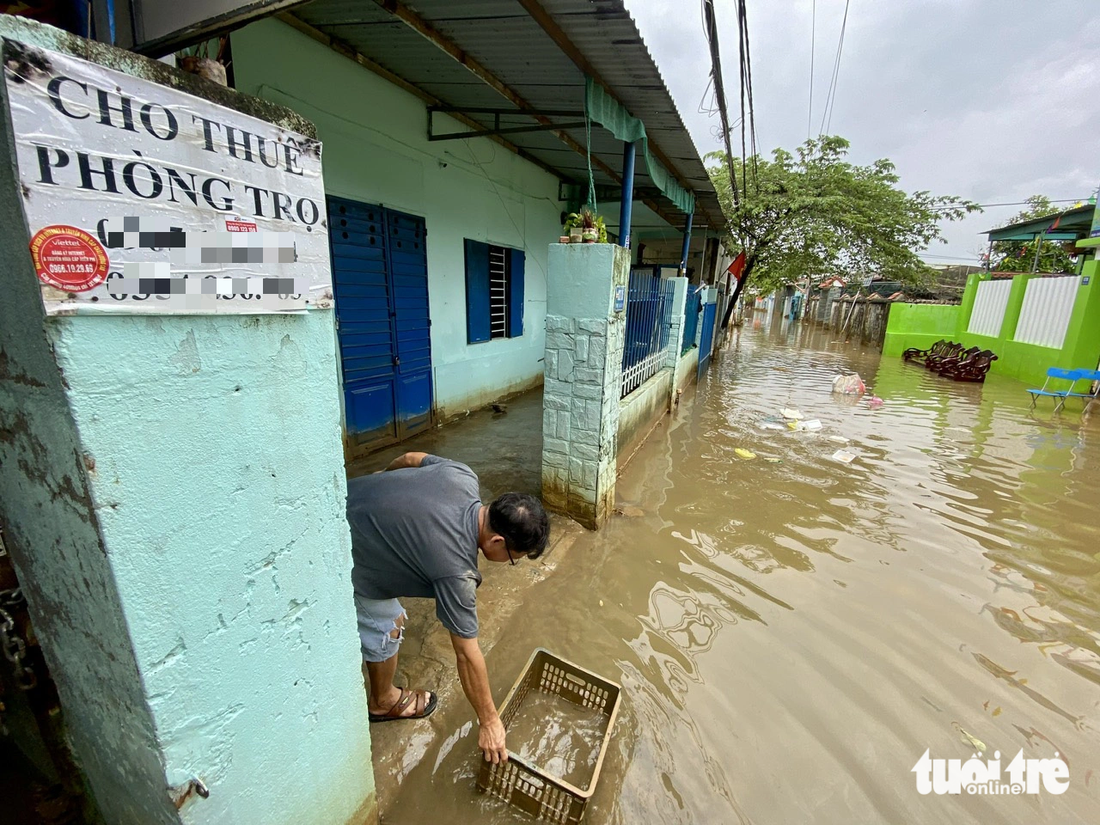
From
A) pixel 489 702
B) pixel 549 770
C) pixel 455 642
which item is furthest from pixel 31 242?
pixel 549 770

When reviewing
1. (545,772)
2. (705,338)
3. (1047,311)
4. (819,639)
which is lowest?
(819,639)

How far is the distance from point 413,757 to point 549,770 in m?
0.59

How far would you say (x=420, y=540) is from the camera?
1.70 m

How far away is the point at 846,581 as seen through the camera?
326 centimetres

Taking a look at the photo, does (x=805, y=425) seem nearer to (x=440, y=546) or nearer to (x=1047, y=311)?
(x=440, y=546)

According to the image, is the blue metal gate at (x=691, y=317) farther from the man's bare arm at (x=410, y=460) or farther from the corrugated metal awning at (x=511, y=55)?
the man's bare arm at (x=410, y=460)

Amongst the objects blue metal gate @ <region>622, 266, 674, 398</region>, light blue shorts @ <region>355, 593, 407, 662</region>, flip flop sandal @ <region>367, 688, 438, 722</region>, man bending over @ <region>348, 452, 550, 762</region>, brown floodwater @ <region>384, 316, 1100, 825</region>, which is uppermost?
blue metal gate @ <region>622, 266, 674, 398</region>

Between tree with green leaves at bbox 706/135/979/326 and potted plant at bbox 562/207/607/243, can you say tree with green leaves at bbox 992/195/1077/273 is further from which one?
potted plant at bbox 562/207/607/243

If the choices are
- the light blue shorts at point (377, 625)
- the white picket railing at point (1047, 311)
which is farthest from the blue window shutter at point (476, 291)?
the white picket railing at point (1047, 311)

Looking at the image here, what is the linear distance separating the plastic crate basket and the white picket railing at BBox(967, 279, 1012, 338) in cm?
1521

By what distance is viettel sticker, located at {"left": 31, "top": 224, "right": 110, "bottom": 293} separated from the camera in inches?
28.5

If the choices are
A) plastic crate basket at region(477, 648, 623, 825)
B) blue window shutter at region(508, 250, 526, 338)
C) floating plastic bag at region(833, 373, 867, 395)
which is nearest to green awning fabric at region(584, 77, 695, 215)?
blue window shutter at region(508, 250, 526, 338)

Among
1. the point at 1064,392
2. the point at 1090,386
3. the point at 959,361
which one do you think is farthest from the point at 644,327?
the point at 959,361

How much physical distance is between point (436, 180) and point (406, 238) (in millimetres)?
899
